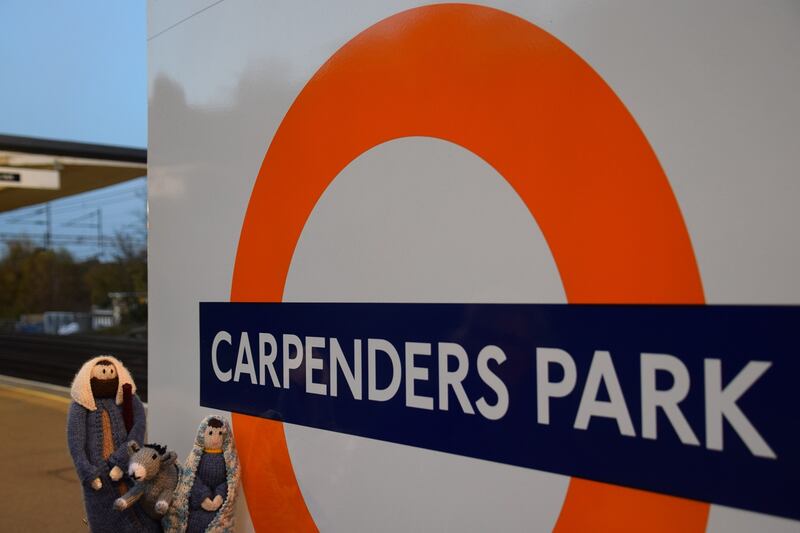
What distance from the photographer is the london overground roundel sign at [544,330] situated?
1369mm

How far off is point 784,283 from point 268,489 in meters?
1.71

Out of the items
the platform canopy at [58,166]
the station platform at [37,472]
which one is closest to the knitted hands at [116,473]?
the station platform at [37,472]

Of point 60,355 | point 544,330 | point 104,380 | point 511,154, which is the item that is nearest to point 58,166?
point 104,380

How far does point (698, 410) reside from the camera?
1.38 metres

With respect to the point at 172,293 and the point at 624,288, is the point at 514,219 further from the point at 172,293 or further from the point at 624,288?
the point at 172,293

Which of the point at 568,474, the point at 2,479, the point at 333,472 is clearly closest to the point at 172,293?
the point at 333,472

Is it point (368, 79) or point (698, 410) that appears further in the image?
point (368, 79)

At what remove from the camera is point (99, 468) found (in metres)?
3.04

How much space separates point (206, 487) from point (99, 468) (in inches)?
25.4

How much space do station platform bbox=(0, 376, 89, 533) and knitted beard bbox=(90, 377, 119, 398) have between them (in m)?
2.27

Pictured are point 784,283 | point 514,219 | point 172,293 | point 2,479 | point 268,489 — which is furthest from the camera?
point 2,479

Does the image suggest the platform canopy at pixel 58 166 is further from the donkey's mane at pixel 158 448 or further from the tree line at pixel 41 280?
the tree line at pixel 41 280

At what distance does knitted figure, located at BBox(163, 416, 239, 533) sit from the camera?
2.55m

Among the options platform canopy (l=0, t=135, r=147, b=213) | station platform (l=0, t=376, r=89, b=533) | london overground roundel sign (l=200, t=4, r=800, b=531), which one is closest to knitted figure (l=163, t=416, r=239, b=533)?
london overground roundel sign (l=200, t=4, r=800, b=531)
